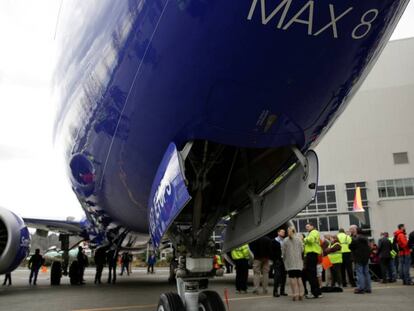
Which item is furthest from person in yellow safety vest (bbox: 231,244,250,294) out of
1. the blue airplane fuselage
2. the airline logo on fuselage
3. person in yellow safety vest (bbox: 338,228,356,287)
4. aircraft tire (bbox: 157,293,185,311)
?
the airline logo on fuselage

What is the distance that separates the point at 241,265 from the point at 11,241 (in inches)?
186

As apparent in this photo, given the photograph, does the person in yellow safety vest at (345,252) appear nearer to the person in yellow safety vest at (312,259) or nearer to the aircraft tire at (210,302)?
the person in yellow safety vest at (312,259)

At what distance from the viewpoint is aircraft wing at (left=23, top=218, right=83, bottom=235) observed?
12.1 m

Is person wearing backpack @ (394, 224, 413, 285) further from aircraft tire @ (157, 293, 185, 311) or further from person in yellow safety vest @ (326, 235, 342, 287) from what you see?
aircraft tire @ (157, 293, 185, 311)

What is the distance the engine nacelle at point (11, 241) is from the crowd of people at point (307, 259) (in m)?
4.40

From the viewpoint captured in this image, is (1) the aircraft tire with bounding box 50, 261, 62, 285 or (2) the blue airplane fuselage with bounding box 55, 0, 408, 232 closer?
(2) the blue airplane fuselage with bounding box 55, 0, 408, 232

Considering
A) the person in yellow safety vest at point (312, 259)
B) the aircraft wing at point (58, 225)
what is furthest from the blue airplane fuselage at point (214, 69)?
the aircraft wing at point (58, 225)

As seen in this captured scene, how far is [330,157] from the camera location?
120 feet

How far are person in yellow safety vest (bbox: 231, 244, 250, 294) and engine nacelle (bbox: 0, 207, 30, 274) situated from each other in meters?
4.42

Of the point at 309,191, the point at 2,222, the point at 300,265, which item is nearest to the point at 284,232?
the point at 300,265

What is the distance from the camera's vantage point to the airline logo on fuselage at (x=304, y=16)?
2.28 meters

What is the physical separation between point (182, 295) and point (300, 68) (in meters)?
2.38

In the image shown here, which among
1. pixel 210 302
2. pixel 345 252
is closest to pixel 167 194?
pixel 210 302

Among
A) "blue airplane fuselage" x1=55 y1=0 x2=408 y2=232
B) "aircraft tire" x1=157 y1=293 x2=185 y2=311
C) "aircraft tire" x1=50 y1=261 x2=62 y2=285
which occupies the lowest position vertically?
"aircraft tire" x1=157 y1=293 x2=185 y2=311
